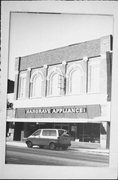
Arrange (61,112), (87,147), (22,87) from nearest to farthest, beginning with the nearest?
(87,147) → (61,112) → (22,87)

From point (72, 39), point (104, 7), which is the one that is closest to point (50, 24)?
point (72, 39)

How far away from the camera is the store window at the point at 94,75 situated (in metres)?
4.83

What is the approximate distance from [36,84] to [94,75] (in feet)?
3.50

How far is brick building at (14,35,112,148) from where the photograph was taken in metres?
4.80

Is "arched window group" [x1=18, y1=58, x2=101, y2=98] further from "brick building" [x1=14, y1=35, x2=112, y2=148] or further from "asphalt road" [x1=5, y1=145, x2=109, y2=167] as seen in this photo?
"asphalt road" [x1=5, y1=145, x2=109, y2=167]

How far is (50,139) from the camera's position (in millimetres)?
4945

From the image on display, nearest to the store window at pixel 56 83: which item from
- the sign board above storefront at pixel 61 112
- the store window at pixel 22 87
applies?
the sign board above storefront at pixel 61 112

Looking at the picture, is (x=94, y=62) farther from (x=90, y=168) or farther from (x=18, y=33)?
(x=90, y=168)

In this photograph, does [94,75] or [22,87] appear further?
[22,87]

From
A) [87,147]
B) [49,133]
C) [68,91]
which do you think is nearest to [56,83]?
[68,91]

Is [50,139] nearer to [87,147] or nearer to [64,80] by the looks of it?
[87,147]

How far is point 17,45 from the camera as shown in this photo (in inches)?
196

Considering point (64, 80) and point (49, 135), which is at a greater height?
point (64, 80)

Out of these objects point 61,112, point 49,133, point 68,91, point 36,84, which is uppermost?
point 36,84
